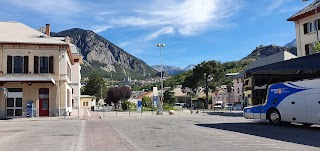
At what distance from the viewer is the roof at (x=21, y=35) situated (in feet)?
137

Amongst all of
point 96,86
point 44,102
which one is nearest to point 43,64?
point 44,102

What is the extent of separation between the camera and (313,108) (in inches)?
741

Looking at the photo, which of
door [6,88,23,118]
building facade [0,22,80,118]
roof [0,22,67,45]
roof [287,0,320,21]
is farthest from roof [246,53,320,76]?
door [6,88,23,118]

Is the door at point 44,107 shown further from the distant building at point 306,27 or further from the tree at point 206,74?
the tree at point 206,74

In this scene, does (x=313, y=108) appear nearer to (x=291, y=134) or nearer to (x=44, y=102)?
(x=291, y=134)

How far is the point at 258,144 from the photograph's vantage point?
1263 centimetres

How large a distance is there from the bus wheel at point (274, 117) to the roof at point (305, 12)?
23356 mm

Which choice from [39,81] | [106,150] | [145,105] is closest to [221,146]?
[106,150]

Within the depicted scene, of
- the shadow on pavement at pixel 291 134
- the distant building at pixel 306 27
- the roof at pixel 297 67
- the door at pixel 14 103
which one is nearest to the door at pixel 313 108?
the shadow on pavement at pixel 291 134

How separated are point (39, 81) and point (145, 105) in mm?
35442

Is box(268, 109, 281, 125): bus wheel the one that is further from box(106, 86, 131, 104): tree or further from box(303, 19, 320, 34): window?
box(106, 86, 131, 104): tree

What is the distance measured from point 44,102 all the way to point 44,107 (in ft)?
1.98

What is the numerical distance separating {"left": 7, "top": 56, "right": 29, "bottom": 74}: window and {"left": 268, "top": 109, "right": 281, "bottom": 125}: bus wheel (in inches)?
1172

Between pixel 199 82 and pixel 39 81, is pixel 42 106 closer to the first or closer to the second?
pixel 39 81
